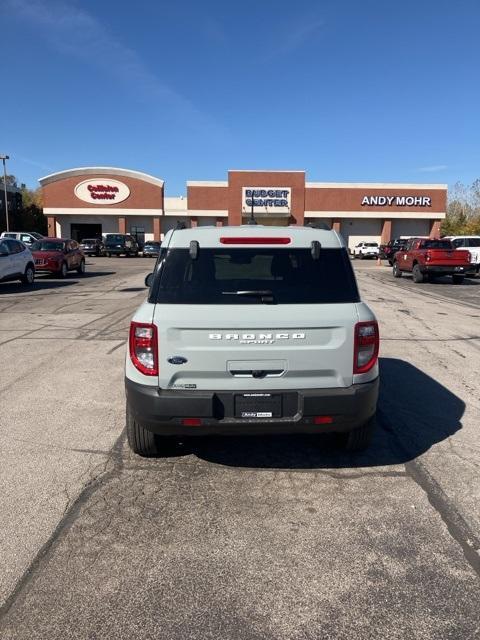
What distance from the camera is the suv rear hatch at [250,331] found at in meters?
3.37

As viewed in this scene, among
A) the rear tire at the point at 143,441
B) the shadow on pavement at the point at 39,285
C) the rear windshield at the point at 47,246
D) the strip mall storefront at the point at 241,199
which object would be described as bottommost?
the shadow on pavement at the point at 39,285

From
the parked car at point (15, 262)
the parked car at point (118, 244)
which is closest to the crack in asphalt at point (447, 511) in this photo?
the parked car at point (15, 262)

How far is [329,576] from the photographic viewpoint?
2.62 metres

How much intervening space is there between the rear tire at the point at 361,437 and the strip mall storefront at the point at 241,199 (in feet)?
156

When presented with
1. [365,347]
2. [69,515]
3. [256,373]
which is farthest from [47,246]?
[365,347]

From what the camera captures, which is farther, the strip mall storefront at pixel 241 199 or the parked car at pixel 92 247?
the strip mall storefront at pixel 241 199

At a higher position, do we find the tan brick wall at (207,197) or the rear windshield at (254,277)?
the tan brick wall at (207,197)

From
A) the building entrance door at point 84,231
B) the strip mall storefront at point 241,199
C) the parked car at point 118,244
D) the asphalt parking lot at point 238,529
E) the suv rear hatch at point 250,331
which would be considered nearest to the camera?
the asphalt parking lot at point 238,529

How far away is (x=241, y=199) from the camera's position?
50.4 meters

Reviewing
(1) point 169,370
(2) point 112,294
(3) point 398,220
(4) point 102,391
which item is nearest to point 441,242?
A: (2) point 112,294

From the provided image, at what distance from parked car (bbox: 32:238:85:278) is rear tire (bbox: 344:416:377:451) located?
1923 centimetres

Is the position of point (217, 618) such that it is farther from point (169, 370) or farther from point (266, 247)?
point (266, 247)

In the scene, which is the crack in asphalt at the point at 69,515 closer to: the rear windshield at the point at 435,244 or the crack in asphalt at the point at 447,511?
the crack in asphalt at the point at 447,511

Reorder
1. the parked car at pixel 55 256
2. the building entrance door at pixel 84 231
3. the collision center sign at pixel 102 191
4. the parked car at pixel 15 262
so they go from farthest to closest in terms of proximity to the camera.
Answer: the building entrance door at pixel 84 231 → the collision center sign at pixel 102 191 → the parked car at pixel 55 256 → the parked car at pixel 15 262
